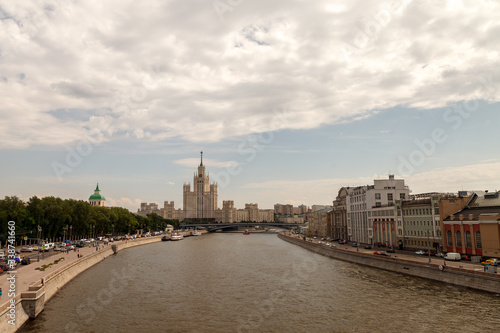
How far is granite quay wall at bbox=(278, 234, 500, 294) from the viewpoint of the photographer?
39.0m

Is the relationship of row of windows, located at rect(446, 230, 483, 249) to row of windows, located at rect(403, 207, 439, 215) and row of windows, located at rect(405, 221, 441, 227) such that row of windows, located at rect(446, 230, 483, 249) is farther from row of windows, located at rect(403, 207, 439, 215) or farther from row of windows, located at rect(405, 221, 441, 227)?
row of windows, located at rect(403, 207, 439, 215)

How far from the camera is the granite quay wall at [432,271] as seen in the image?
39.0 metres

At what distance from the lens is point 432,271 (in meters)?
47.1

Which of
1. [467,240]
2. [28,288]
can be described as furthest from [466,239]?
[28,288]

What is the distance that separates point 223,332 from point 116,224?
119063 mm

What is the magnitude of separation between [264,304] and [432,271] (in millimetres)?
24839

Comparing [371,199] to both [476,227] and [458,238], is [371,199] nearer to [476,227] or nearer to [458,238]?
[458,238]

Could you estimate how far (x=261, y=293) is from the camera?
137ft

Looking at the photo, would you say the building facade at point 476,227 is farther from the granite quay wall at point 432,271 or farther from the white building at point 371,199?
the white building at point 371,199

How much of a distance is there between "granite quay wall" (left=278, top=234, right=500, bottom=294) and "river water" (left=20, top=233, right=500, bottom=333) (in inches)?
47.0

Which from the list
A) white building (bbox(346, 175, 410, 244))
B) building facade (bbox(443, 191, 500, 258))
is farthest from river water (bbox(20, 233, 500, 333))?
white building (bbox(346, 175, 410, 244))

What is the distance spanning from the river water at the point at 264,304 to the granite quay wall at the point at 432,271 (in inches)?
47.0

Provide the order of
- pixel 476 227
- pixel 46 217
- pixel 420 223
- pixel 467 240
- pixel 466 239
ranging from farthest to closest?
pixel 46 217
pixel 420 223
pixel 466 239
pixel 467 240
pixel 476 227

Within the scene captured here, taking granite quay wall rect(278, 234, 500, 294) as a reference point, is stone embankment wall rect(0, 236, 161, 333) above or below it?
above
